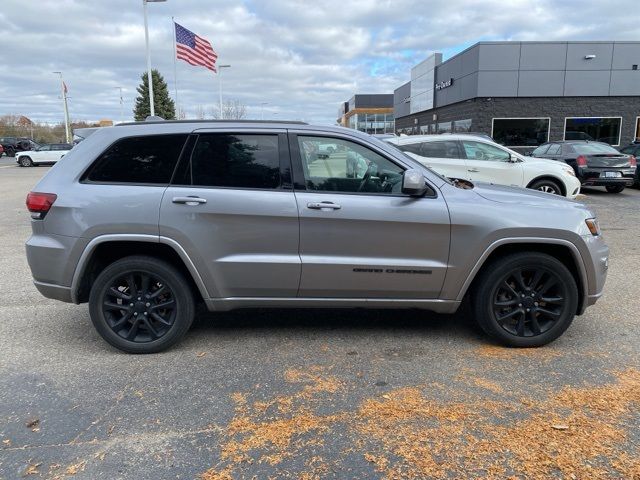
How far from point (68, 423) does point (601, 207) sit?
12502 mm

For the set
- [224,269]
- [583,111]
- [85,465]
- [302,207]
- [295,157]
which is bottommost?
[85,465]

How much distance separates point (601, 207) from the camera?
12203 millimetres

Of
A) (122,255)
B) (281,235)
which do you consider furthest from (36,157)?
(281,235)

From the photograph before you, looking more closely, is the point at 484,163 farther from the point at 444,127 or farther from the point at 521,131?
the point at 444,127

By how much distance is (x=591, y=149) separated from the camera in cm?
1451

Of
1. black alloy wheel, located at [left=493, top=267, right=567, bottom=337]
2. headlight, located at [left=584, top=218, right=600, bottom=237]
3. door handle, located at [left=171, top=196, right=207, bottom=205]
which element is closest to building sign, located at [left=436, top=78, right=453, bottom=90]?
headlight, located at [left=584, top=218, right=600, bottom=237]

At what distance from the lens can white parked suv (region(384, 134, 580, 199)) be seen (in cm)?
1072

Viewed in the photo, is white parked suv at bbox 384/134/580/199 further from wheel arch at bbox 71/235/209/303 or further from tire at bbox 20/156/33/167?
tire at bbox 20/156/33/167

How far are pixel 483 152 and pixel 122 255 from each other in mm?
8824

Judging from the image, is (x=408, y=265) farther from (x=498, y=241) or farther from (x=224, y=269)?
(x=224, y=269)

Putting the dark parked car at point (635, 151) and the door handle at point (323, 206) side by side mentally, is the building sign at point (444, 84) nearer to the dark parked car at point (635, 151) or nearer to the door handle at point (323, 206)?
the dark parked car at point (635, 151)

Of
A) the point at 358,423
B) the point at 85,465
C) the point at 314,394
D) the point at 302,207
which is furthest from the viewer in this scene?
the point at 302,207

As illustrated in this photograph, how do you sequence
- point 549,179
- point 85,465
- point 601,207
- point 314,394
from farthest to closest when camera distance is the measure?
point 601,207
point 549,179
point 314,394
point 85,465

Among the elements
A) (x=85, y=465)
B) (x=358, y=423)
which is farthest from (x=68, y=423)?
(x=358, y=423)
